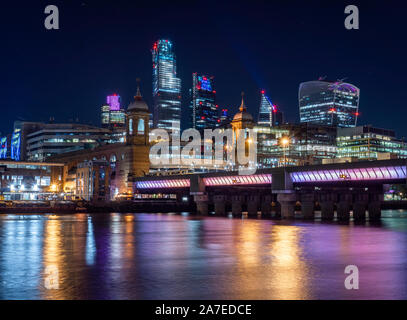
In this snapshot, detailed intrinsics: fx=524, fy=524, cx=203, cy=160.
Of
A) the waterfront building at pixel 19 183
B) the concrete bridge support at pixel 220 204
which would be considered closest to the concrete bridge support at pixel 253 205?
the concrete bridge support at pixel 220 204

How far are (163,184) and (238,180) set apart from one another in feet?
125

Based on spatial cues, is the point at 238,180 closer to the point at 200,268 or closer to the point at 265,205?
the point at 265,205

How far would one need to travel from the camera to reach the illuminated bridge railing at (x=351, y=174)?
293ft

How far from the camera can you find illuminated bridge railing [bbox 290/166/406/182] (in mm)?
89188

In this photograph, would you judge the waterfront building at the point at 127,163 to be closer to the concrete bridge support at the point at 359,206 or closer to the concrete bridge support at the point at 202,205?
the concrete bridge support at the point at 202,205

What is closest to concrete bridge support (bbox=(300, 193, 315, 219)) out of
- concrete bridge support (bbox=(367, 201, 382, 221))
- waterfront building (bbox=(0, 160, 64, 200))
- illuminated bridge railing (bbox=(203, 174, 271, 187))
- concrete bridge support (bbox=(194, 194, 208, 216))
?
illuminated bridge railing (bbox=(203, 174, 271, 187))

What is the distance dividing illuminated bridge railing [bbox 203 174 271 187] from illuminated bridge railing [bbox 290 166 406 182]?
9438 millimetres

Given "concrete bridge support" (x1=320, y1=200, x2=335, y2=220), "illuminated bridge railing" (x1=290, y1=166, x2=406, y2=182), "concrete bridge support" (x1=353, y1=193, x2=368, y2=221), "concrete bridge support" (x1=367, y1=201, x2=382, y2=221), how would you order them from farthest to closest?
"concrete bridge support" (x1=320, y1=200, x2=335, y2=220)
"concrete bridge support" (x1=367, y1=201, x2=382, y2=221)
"concrete bridge support" (x1=353, y1=193, x2=368, y2=221)
"illuminated bridge railing" (x1=290, y1=166, x2=406, y2=182)

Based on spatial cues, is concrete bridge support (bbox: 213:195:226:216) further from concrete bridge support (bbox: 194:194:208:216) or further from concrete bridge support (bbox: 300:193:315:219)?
concrete bridge support (bbox: 300:193:315:219)

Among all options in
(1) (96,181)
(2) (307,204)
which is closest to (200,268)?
(2) (307,204)

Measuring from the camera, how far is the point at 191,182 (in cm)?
14062

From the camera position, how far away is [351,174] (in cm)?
9594

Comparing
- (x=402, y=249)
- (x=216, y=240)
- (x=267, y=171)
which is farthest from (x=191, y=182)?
(x=402, y=249)
